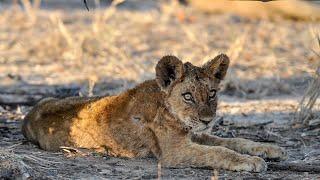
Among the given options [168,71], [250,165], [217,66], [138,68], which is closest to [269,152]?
[250,165]

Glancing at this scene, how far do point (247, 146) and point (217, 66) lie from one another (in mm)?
642

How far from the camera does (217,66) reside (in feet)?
19.9

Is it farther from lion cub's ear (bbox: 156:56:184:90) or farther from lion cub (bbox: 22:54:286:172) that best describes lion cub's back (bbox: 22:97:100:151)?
lion cub's ear (bbox: 156:56:184:90)

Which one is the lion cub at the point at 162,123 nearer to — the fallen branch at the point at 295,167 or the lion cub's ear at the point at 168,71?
the lion cub's ear at the point at 168,71

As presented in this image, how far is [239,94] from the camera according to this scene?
9.56 meters

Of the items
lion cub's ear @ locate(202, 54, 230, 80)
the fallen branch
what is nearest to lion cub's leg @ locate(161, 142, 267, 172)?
the fallen branch

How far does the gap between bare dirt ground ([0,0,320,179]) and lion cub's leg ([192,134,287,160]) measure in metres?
0.20

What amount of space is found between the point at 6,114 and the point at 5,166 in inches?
104

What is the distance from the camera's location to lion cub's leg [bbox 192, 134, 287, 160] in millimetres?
6031

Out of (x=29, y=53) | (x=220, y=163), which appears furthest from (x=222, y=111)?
(x=29, y=53)

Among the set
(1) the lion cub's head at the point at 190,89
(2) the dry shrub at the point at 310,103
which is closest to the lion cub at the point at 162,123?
(1) the lion cub's head at the point at 190,89

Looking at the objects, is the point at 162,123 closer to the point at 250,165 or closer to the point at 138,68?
the point at 250,165

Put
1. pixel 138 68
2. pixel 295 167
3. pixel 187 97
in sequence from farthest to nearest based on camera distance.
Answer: pixel 138 68, pixel 187 97, pixel 295 167

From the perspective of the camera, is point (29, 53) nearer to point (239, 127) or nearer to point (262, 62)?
point (262, 62)
